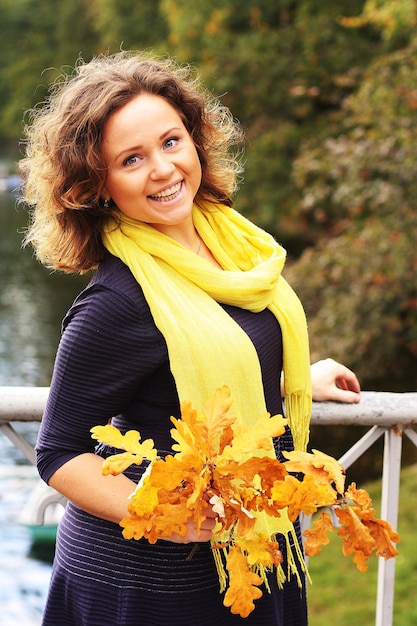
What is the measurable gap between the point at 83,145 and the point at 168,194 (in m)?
0.19

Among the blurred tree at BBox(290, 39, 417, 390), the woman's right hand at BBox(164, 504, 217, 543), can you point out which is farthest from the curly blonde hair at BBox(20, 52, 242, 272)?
the blurred tree at BBox(290, 39, 417, 390)

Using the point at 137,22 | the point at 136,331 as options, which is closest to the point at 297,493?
the point at 136,331

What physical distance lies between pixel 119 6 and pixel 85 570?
2030cm

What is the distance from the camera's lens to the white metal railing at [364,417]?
1.78 meters

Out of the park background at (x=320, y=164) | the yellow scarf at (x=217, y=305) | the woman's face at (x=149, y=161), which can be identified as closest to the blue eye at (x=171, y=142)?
the woman's face at (x=149, y=161)

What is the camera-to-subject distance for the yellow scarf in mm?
1507

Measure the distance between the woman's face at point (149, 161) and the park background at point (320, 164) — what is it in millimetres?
878

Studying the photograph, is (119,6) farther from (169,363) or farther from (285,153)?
(169,363)

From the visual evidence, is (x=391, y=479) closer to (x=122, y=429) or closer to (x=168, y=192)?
(x=122, y=429)

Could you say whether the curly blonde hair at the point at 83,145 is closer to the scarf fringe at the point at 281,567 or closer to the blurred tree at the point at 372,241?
the scarf fringe at the point at 281,567

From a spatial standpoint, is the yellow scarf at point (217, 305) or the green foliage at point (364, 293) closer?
the yellow scarf at point (217, 305)

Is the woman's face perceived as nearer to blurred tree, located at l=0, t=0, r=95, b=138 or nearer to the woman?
the woman

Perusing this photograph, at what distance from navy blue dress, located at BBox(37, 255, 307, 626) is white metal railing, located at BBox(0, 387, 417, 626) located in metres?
0.18

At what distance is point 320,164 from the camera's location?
8352 millimetres
